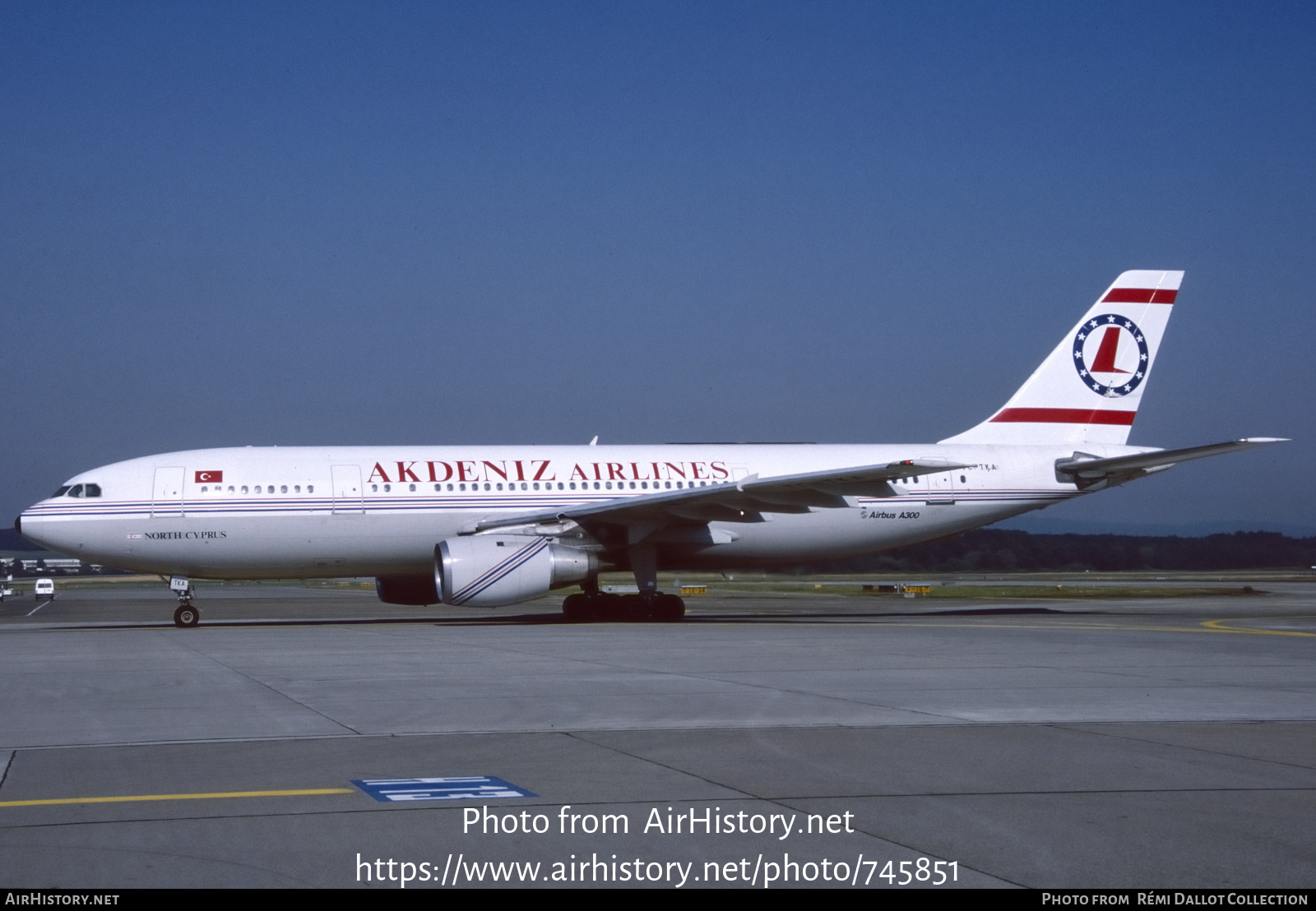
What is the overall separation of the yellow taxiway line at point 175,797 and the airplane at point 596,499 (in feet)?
50.2

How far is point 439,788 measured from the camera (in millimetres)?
Result: 7027

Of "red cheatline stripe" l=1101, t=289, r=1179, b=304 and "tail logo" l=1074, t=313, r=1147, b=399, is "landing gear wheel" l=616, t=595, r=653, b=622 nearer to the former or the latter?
"tail logo" l=1074, t=313, r=1147, b=399

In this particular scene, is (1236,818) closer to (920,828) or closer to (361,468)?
(920,828)

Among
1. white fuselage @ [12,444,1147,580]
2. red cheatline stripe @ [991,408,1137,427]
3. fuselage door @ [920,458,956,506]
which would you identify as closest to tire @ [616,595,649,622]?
white fuselage @ [12,444,1147,580]

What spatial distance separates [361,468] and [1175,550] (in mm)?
55982

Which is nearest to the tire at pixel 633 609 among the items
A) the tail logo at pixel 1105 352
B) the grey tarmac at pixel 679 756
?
the grey tarmac at pixel 679 756

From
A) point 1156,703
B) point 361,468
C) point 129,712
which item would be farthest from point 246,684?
point 361,468

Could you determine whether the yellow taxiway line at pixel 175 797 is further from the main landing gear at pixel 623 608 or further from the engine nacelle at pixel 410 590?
the engine nacelle at pixel 410 590

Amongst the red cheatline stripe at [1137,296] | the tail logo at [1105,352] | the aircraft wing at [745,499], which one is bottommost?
the aircraft wing at [745,499]

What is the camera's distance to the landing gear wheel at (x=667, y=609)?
25359 millimetres

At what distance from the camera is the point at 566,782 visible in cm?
719

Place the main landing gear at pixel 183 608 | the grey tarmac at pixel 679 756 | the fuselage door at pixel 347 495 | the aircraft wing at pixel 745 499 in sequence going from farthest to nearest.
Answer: the main landing gear at pixel 183 608, the fuselage door at pixel 347 495, the aircraft wing at pixel 745 499, the grey tarmac at pixel 679 756

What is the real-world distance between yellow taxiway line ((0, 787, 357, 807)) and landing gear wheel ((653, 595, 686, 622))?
1837 cm

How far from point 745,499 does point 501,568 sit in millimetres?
4591
